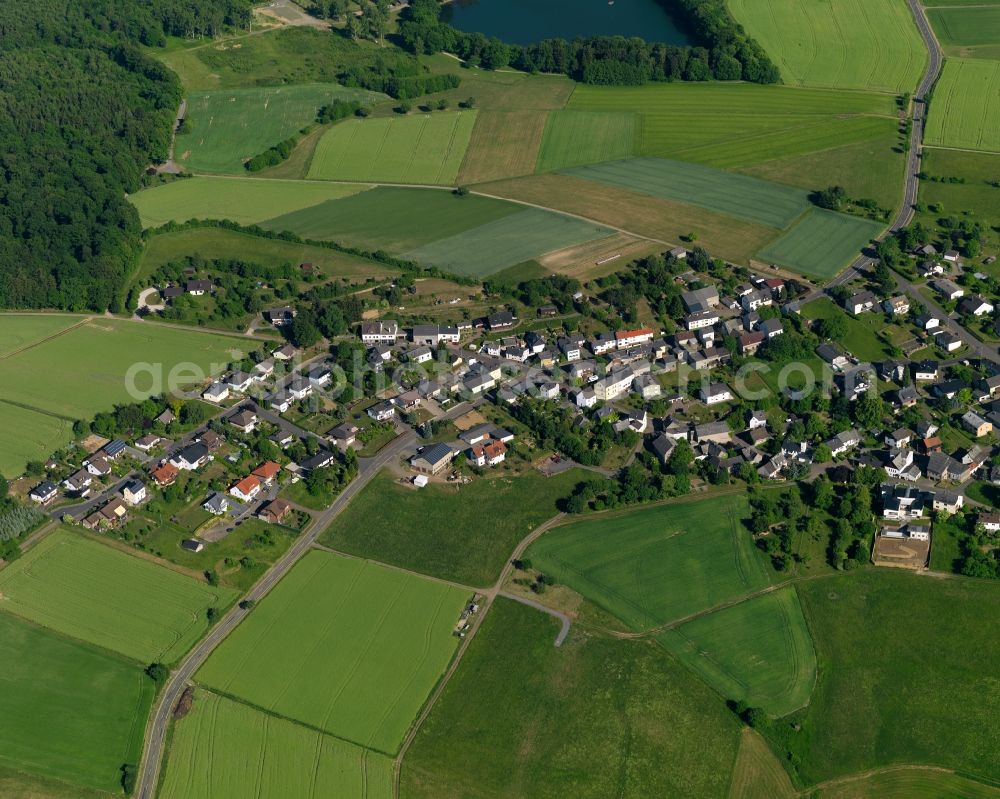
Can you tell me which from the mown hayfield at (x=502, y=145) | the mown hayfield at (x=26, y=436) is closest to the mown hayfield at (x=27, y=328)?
the mown hayfield at (x=26, y=436)

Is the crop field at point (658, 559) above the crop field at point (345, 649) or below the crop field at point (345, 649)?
above

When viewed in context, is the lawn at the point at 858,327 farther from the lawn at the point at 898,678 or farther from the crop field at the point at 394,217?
the crop field at the point at 394,217

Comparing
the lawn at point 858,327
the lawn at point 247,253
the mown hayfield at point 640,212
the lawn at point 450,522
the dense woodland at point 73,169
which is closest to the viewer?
the lawn at point 450,522

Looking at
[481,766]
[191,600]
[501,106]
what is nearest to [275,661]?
[191,600]

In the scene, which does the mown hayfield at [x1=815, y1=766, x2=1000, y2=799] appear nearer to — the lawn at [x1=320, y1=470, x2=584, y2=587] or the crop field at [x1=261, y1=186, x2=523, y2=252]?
the lawn at [x1=320, y1=470, x2=584, y2=587]

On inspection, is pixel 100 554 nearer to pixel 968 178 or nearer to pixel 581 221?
pixel 581 221
